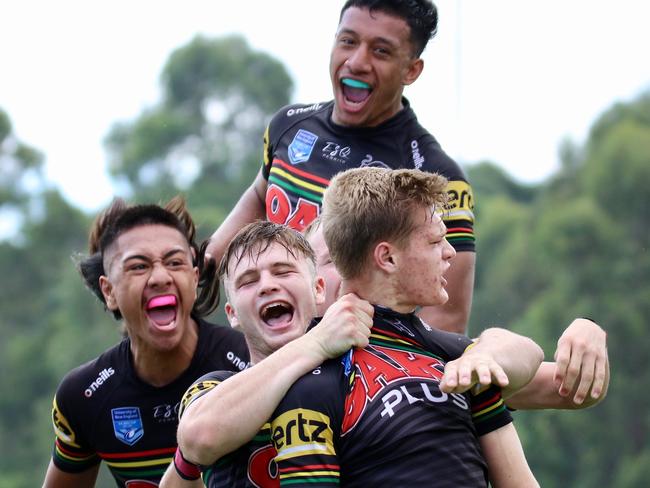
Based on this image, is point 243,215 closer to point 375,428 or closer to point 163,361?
point 163,361

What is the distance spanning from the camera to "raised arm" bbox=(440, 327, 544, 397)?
3.98 m

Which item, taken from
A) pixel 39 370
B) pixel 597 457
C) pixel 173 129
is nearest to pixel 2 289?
pixel 39 370

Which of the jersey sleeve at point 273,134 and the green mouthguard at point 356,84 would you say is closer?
the green mouthguard at point 356,84

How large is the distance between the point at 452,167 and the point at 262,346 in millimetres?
1429

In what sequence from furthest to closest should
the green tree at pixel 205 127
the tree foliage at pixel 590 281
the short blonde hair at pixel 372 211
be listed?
1. the green tree at pixel 205 127
2. the tree foliage at pixel 590 281
3. the short blonde hair at pixel 372 211

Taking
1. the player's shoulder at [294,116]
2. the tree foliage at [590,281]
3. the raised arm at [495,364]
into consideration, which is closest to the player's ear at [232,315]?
the raised arm at [495,364]

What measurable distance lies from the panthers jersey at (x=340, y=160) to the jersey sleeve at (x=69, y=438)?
117 cm

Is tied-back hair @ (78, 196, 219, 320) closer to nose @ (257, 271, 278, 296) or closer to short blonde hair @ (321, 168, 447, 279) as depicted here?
nose @ (257, 271, 278, 296)

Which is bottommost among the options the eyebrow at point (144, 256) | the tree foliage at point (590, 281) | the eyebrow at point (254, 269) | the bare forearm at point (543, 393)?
the tree foliage at point (590, 281)

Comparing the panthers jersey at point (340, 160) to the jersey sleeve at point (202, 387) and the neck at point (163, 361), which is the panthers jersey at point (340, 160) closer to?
the neck at point (163, 361)

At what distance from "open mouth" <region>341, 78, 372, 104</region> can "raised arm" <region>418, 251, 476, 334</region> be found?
78cm

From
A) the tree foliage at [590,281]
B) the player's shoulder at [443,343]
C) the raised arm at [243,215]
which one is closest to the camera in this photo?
the player's shoulder at [443,343]

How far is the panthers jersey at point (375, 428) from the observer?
3.93 metres

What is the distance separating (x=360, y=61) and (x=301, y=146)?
467 mm
